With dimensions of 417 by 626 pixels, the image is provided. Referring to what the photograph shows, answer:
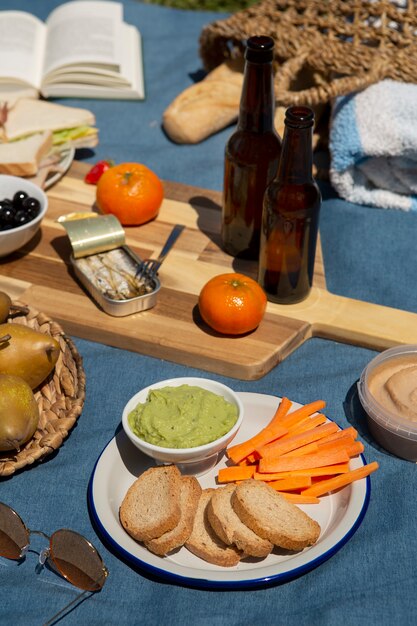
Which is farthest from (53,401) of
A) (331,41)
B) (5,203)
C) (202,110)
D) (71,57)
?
(71,57)

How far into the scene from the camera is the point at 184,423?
1.31m

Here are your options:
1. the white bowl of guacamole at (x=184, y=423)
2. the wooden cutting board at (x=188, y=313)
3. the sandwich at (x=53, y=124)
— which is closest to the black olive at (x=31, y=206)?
the wooden cutting board at (x=188, y=313)

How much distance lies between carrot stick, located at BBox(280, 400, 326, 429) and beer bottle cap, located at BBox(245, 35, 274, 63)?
2.40 feet

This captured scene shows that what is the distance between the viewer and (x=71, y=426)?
1389 millimetres

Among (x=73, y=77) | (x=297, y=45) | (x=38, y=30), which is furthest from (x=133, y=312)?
(x=38, y=30)

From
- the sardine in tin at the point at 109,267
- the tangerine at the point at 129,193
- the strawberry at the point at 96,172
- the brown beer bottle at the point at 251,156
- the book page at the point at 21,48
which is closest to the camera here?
the brown beer bottle at the point at 251,156

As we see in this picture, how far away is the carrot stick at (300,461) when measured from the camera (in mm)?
1301

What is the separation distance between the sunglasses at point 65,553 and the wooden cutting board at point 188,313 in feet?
1.82

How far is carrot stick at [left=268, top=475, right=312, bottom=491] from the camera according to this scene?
1.28 metres

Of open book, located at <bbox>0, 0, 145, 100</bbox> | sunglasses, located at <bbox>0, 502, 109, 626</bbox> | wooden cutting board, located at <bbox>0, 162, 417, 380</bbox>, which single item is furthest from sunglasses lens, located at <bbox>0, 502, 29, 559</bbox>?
open book, located at <bbox>0, 0, 145, 100</bbox>

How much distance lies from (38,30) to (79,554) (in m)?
2.32

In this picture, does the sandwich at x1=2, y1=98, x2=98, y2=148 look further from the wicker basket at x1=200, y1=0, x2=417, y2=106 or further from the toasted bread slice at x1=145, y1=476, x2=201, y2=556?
the toasted bread slice at x1=145, y1=476, x2=201, y2=556

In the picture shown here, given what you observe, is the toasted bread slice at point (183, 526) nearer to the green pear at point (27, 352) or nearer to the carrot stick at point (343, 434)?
the carrot stick at point (343, 434)

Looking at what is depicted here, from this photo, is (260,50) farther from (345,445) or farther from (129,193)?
(345,445)
